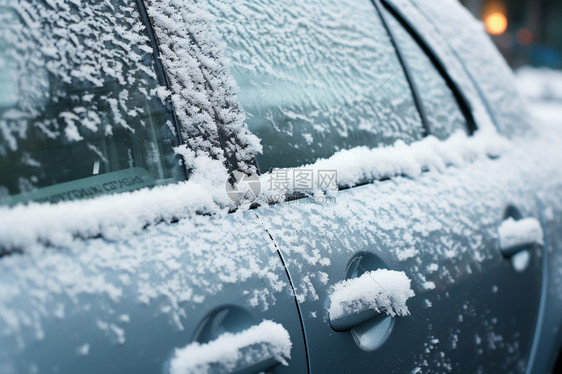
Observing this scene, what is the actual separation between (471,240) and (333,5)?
777 millimetres

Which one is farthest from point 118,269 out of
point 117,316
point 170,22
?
point 170,22

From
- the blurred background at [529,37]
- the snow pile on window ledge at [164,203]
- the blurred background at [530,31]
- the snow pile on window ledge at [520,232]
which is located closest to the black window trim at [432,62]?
the snow pile on window ledge at [164,203]

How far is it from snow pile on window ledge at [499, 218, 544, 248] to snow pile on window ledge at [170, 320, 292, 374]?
0.92 metres

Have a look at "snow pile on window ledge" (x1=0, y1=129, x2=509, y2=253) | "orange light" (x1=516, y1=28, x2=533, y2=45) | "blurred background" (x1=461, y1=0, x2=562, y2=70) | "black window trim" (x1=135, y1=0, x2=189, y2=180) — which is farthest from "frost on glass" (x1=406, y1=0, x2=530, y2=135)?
"orange light" (x1=516, y1=28, x2=533, y2=45)

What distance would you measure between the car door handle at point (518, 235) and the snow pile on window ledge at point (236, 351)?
2.99ft

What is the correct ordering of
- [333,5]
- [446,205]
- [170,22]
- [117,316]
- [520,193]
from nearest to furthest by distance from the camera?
[117,316]
[170,22]
[446,205]
[333,5]
[520,193]

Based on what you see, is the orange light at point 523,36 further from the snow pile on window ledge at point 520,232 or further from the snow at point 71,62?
the snow at point 71,62

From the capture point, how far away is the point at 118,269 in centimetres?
92

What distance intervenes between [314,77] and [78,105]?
0.65 m

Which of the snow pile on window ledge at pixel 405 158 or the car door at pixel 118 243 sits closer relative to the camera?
the car door at pixel 118 243

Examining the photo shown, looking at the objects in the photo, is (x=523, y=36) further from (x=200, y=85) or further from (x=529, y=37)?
(x=200, y=85)

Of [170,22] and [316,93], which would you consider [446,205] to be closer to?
[316,93]

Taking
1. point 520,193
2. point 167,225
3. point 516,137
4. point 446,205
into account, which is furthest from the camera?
point 516,137

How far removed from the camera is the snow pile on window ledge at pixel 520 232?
1697 millimetres
